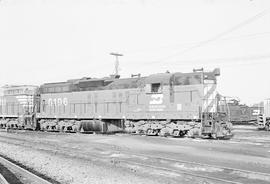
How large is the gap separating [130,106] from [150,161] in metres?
9.90

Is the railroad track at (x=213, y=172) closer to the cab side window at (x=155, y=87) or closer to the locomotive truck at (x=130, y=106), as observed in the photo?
the locomotive truck at (x=130, y=106)

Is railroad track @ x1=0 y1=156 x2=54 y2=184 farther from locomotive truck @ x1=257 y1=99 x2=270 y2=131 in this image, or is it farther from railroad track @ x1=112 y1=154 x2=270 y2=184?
locomotive truck @ x1=257 y1=99 x2=270 y2=131

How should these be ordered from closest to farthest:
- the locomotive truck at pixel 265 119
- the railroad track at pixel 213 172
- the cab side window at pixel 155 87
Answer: the railroad track at pixel 213 172
the cab side window at pixel 155 87
the locomotive truck at pixel 265 119

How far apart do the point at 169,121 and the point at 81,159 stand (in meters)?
7.81

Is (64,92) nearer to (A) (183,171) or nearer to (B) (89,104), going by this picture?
(B) (89,104)

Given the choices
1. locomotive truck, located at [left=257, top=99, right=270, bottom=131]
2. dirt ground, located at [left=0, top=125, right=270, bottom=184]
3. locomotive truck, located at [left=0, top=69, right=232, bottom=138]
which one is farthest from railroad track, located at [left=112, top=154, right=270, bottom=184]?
locomotive truck, located at [left=257, top=99, right=270, bottom=131]

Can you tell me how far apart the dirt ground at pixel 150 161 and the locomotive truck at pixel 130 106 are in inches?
88.0

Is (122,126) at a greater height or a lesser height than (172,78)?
lesser

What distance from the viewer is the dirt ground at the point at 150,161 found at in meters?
8.70

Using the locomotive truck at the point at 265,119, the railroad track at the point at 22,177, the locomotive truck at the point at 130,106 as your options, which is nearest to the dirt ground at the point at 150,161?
the railroad track at the point at 22,177

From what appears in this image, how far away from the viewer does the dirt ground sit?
343 inches

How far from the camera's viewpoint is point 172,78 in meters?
19.2

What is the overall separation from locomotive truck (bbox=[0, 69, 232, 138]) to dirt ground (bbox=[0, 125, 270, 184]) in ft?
7.34

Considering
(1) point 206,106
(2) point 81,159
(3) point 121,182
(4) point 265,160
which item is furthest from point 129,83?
(3) point 121,182
